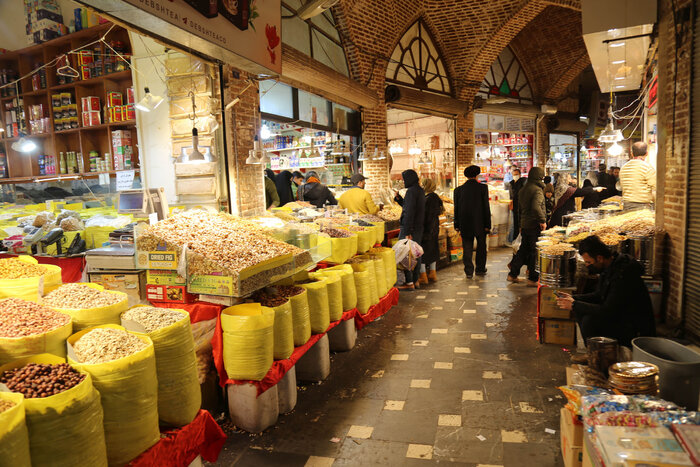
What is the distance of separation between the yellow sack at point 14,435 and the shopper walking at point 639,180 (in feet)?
23.4

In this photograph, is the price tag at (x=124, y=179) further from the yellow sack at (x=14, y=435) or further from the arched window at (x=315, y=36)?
the yellow sack at (x=14, y=435)

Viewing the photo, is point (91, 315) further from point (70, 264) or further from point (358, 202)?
point (358, 202)

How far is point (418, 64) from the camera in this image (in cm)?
1218

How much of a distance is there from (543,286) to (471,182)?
11.4 feet

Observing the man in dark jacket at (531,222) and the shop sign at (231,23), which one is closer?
the shop sign at (231,23)

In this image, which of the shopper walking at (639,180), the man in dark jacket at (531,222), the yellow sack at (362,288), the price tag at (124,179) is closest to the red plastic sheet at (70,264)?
the price tag at (124,179)

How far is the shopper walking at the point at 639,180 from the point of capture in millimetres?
6285

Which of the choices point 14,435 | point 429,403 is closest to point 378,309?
A: point 429,403

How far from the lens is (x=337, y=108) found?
10016 mm

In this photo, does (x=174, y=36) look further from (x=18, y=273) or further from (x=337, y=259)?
(x=337, y=259)

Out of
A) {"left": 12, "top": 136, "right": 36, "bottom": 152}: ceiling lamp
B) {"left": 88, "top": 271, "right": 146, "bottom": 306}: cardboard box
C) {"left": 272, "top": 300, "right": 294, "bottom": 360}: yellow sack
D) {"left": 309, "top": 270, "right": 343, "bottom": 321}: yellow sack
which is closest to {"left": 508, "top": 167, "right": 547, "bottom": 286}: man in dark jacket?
{"left": 309, "top": 270, "right": 343, "bottom": 321}: yellow sack

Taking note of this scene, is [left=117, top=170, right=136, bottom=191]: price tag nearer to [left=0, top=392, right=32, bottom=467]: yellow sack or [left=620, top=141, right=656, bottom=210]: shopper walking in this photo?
[left=0, top=392, right=32, bottom=467]: yellow sack

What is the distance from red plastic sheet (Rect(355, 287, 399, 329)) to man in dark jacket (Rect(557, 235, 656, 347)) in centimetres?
226

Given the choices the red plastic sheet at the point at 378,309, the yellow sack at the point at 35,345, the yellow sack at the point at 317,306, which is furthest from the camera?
the red plastic sheet at the point at 378,309
